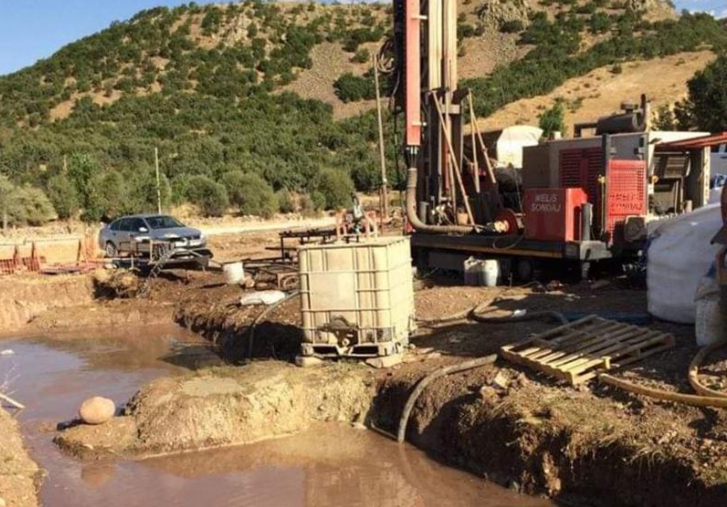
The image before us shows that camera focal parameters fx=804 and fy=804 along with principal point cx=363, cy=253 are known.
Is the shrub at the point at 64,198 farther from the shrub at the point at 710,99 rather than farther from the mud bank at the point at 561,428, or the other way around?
the shrub at the point at 710,99

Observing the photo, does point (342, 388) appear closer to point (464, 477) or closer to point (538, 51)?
point (464, 477)

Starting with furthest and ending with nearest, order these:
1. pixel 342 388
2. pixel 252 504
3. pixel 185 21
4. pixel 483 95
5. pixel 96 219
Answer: pixel 185 21, pixel 483 95, pixel 96 219, pixel 342 388, pixel 252 504

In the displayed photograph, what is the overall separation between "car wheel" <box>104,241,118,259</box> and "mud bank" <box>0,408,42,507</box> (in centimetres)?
1401

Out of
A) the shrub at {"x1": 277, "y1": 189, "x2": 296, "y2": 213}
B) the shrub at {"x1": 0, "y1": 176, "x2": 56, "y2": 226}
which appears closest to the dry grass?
the shrub at {"x1": 277, "y1": 189, "x2": 296, "y2": 213}

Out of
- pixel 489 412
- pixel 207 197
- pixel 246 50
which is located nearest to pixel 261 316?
pixel 489 412

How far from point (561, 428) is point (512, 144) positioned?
34.6ft

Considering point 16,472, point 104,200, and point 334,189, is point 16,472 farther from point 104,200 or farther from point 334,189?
point 334,189

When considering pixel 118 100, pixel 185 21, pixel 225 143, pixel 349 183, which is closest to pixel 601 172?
pixel 349 183

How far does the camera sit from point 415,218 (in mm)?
16719

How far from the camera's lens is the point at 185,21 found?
3250 inches

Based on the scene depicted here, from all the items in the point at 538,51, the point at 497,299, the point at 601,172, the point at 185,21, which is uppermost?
the point at 185,21

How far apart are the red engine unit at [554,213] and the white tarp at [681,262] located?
2.99 meters

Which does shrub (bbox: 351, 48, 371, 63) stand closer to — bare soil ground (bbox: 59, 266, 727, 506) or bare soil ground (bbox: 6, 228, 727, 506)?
bare soil ground (bbox: 6, 228, 727, 506)

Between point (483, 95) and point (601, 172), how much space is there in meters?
51.4
